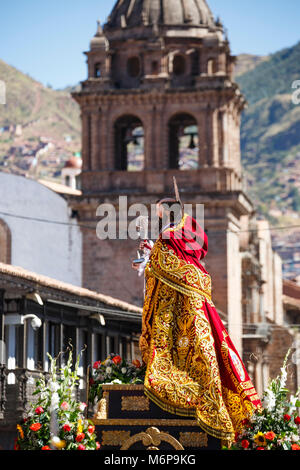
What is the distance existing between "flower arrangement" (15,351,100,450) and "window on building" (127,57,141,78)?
33559mm

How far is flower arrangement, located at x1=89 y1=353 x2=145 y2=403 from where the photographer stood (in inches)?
591

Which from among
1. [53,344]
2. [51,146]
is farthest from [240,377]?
[51,146]

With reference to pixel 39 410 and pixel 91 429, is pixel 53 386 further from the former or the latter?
pixel 91 429

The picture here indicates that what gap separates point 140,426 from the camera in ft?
46.5

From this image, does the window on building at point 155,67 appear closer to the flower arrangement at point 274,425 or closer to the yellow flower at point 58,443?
the flower arrangement at point 274,425

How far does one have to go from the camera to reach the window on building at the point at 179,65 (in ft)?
152

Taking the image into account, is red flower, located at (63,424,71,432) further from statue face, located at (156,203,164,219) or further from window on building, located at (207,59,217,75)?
window on building, located at (207,59,217,75)

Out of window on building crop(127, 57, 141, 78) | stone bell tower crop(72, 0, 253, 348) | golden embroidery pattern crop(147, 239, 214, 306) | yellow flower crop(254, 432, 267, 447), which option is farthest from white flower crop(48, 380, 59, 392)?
window on building crop(127, 57, 141, 78)

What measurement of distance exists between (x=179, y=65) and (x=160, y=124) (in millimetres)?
2596

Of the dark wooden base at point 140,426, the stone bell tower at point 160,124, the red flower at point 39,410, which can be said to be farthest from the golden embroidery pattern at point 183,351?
the stone bell tower at point 160,124

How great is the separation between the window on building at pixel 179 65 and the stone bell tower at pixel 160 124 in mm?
38

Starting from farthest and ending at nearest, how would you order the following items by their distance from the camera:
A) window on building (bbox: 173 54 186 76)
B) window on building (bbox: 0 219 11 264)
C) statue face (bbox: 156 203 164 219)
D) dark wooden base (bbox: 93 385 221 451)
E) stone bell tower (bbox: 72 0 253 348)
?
window on building (bbox: 173 54 186 76) < stone bell tower (bbox: 72 0 253 348) < window on building (bbox: 0 219 11 264) < statue face (bbox: 156 203 164 219) < dark wooden base (bbox: 93 385 221 451)

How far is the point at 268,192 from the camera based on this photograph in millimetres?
178000

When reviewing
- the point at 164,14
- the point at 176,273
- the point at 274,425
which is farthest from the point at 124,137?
the point at 274,425
